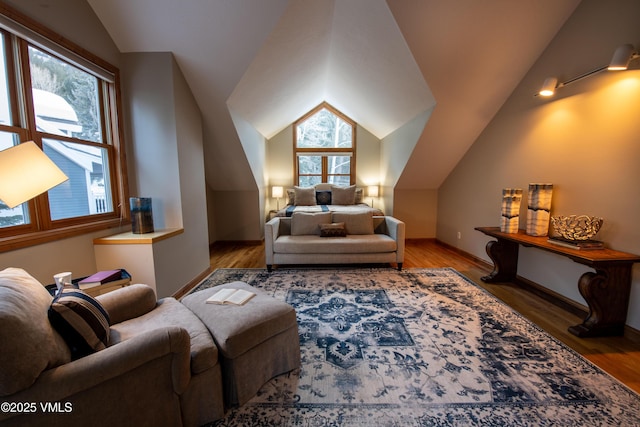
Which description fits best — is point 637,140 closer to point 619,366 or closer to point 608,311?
point 608,311

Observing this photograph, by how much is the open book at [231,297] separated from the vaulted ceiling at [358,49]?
7.51 feet

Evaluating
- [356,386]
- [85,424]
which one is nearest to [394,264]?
[356,386]

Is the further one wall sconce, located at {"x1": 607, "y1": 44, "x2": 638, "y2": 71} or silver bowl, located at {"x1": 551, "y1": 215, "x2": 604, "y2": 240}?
silver bowl, located at {"x1": 551, "y1": 215, "x2": 604, "y2": 240}

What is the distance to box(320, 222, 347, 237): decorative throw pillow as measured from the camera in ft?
11.7

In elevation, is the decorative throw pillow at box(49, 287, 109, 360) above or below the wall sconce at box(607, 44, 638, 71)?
below

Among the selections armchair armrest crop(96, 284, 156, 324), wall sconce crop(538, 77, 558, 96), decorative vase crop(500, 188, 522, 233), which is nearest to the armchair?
armchair armrest crop(96, 284, 156, 324)

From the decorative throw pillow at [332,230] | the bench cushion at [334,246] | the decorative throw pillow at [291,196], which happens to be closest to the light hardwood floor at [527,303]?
the bench cushion at [334,246]

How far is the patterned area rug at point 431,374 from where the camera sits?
1323mm

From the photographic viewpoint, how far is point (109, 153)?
247cm

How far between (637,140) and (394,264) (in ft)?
8.25

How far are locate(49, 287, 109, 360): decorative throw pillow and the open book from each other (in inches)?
21.8

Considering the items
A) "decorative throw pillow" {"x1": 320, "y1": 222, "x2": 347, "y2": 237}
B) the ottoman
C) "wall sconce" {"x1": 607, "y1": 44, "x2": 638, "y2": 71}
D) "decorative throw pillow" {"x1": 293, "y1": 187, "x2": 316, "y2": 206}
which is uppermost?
"wall sconce" {"x1": 607, "y1": 44, "x2": 638, "y2": 71}

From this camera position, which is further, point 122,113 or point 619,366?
point 122,113

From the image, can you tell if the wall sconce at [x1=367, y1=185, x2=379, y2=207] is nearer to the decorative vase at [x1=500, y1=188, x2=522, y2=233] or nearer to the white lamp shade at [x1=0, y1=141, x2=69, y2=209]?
the decorative vase at [x1=500, y1=188, x2=522, y2=233]
